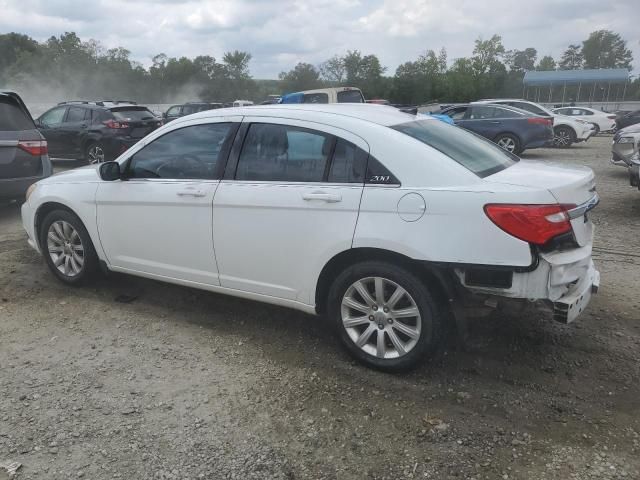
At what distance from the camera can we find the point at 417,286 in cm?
306

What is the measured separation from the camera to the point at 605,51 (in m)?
87.3

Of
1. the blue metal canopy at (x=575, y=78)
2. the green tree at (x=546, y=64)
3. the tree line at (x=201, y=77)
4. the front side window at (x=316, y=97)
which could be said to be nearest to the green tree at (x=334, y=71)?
the tree line at (x=201, y=77)

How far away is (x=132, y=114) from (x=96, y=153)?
134 cm

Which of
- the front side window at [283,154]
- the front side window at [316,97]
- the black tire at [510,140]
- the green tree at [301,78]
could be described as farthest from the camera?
the green tree at [301,78]

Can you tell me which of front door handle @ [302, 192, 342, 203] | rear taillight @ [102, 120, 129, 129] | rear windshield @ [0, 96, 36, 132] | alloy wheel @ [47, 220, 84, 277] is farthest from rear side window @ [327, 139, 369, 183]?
rear taillight @ [102, 120, 129, 129]

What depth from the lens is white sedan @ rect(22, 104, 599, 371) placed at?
2900mm

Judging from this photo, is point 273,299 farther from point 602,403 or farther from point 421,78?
point 421,78

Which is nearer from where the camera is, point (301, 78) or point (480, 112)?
point (480, 112)

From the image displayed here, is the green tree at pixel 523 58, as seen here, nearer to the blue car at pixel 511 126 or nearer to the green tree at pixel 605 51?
the green tree at pixel 605 51

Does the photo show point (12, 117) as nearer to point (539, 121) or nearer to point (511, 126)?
point (511, 126)

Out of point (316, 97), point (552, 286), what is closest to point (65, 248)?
point (552, 286)

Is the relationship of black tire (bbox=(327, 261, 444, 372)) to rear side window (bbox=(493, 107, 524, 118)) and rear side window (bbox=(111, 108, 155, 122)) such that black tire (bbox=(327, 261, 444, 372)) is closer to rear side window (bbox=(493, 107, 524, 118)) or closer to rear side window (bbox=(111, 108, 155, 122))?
rear side window (bbox=(111, 108, 155, 122))

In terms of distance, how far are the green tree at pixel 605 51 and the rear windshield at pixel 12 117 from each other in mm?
95386

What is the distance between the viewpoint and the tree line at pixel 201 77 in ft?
149
